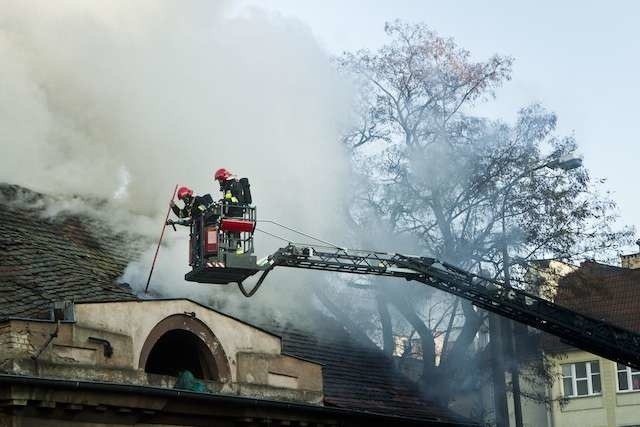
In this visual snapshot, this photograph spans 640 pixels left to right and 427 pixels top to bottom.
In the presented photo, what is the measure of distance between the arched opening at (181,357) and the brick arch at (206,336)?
0.02 m

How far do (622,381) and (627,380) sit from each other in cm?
20

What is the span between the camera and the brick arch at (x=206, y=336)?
699 inches

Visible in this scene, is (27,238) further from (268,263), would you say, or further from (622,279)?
(622,279)

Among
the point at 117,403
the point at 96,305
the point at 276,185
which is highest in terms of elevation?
the point at 276,185

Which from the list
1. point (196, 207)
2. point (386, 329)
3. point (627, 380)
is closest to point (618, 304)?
point (627, 380)

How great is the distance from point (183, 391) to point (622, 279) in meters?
28.4

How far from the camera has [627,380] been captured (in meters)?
41.9

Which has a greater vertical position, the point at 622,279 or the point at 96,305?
the point at 622,279

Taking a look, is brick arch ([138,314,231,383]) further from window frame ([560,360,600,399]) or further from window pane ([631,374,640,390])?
window pane ([631,374,640,390])

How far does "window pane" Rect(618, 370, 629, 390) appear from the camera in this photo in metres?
41.9

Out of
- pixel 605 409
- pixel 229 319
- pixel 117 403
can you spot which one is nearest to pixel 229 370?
pixel 229 319

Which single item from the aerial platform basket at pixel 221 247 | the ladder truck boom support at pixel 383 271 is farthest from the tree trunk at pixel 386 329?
the aerial platform basket at pixel 221 247

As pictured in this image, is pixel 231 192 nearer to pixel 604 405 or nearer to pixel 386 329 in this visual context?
pixel 386 329

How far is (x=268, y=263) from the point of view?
52.6 feet
